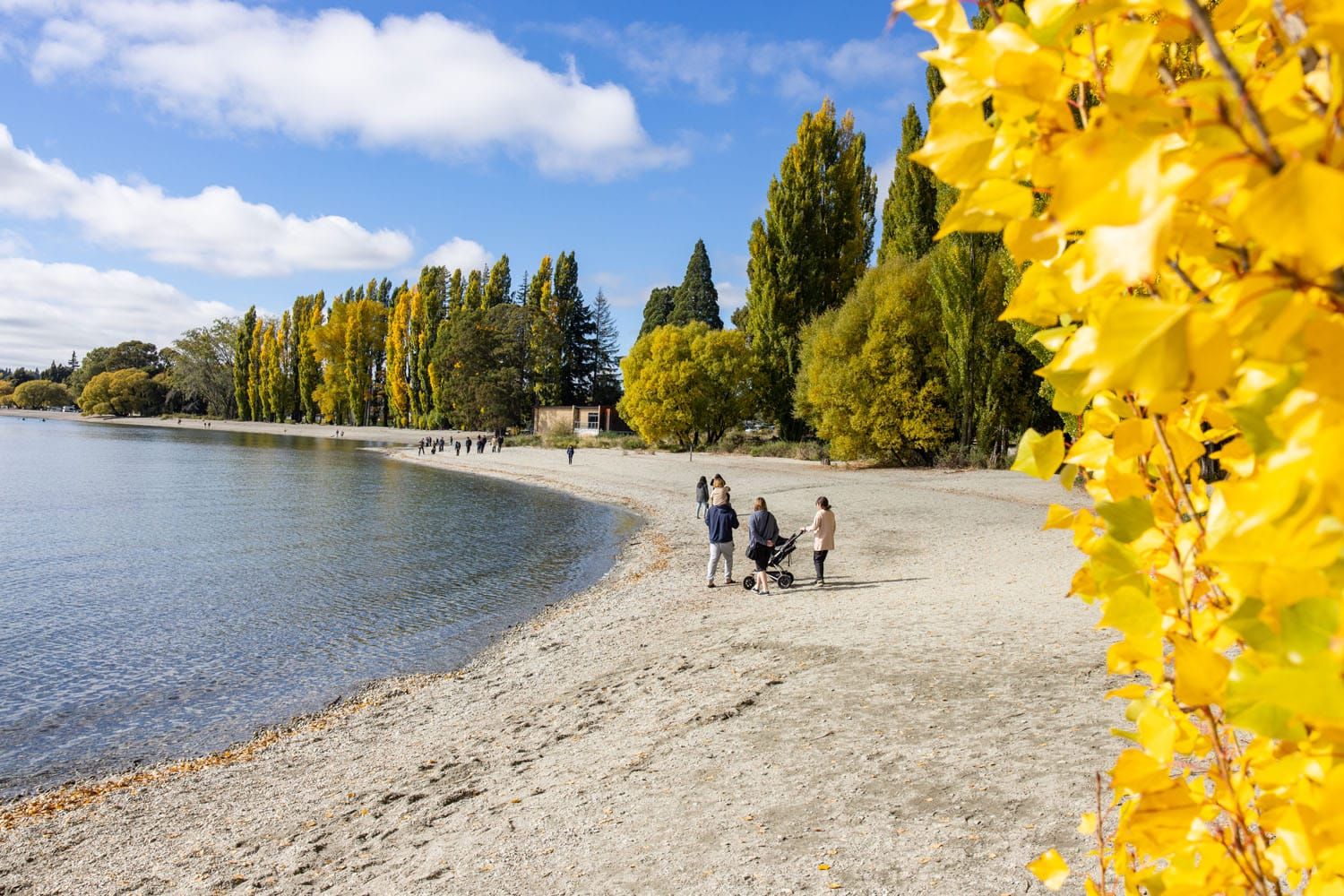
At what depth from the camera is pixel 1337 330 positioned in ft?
1.68

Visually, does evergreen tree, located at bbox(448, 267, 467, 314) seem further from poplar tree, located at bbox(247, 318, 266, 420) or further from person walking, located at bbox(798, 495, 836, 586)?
person walking, located at bbox(798, 495, 836, 586)

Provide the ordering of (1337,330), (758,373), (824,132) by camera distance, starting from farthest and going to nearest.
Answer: (758,373), (824,132), (1337,330)

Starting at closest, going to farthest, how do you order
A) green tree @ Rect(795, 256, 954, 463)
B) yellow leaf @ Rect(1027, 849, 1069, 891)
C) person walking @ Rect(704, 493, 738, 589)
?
yellow leaf @ Rect(1027, 849, 1069, 891) → person walking @ Rect(704, 493, 738, 589) → green tree @ Rect(795, 256, 954, 463)

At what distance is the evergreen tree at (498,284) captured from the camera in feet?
Result: 245

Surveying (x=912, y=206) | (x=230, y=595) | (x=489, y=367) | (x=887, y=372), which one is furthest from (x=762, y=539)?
(x=489, y=367)

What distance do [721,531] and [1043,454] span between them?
483 inches

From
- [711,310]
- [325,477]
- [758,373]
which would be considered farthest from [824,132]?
[711,310]

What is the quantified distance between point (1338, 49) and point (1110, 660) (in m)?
0.77

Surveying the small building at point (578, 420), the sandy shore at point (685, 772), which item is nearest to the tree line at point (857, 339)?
the sandy shore at point (685, 772)

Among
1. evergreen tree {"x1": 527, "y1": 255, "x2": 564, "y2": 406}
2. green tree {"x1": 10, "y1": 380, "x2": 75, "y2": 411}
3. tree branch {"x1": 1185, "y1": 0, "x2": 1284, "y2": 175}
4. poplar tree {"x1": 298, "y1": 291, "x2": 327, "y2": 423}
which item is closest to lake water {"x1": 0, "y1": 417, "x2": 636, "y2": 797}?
tree branch {"x1": 1185, "y1": 0, "x2": 1284, "y2": 175}

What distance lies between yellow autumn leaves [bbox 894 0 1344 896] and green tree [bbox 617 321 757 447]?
41.3 metres

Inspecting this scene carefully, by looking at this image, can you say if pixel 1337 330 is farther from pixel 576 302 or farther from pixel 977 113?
pixel 576 302

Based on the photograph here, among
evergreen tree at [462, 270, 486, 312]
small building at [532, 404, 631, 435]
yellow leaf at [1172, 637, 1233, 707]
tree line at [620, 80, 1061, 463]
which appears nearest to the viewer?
yellow leaf at [1172, 637, 1233, 707]

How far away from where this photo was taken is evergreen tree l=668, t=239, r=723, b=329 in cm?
6969
